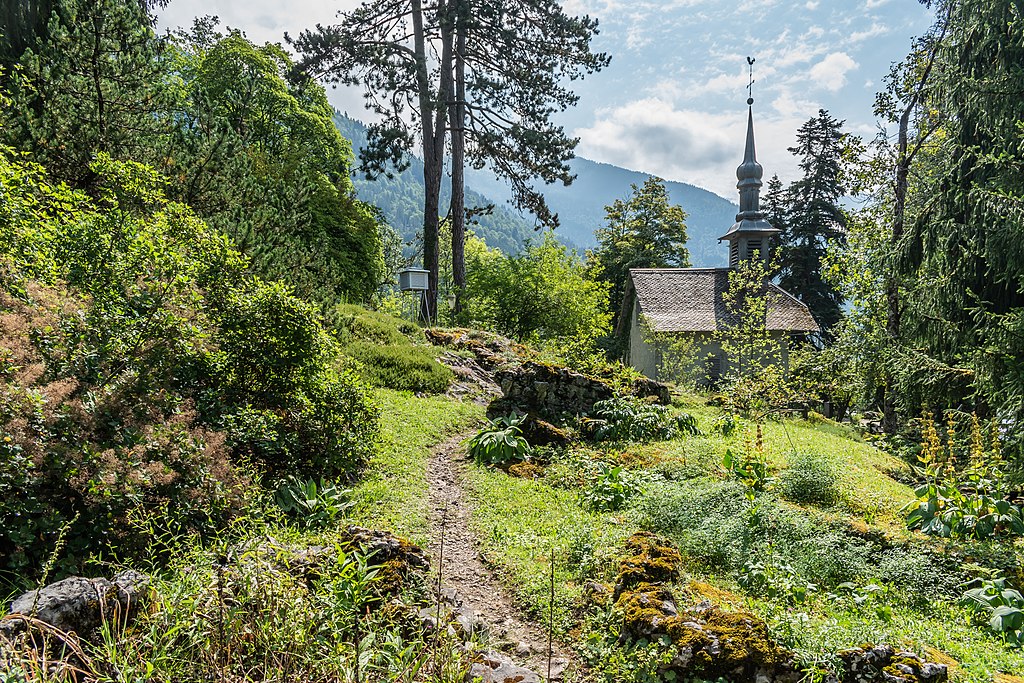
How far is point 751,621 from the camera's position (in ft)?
12.2

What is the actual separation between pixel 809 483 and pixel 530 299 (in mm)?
13025

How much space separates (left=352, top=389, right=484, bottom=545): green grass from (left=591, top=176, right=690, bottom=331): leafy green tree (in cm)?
2440

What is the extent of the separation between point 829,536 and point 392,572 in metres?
4.14

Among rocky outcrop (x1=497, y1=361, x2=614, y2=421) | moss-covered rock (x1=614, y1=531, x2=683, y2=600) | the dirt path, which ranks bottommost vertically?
the dirt path

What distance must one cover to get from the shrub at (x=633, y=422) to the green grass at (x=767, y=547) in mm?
Answer: 1555

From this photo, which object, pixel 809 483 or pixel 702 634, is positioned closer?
pixel 702 634

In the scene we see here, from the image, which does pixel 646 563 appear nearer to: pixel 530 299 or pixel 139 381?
pixel 139 381

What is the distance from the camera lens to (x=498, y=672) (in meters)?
3.41

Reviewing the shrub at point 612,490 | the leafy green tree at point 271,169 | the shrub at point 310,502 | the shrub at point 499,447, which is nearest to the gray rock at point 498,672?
the shrub at point 310,502

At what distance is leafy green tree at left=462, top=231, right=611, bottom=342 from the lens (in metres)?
19.4

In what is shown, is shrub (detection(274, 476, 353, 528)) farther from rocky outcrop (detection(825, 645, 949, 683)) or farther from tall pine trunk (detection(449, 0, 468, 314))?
tall pine trunk (detection(449, 0, 468, 314))

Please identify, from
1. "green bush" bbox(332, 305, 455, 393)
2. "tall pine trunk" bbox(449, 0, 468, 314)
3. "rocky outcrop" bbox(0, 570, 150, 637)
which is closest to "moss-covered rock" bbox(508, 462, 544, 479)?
"green bush" bbox(332, 305, 455, 393)

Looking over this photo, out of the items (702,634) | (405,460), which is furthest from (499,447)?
(702,634)

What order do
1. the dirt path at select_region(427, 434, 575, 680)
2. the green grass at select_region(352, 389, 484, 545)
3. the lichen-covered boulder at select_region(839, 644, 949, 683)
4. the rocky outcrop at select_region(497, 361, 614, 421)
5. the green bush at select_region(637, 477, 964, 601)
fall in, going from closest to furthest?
the lichen-covered boulder at select_region(839, 644, 949, 683) → the dirt path at select_region(427, 434, 575, 680) → the green bush at select_region(637, 477, 964, 601) → the green grass at select_region(352, 389, 484, 545) → the rocky outcrop at select_region(497, 361, 614, 421)
